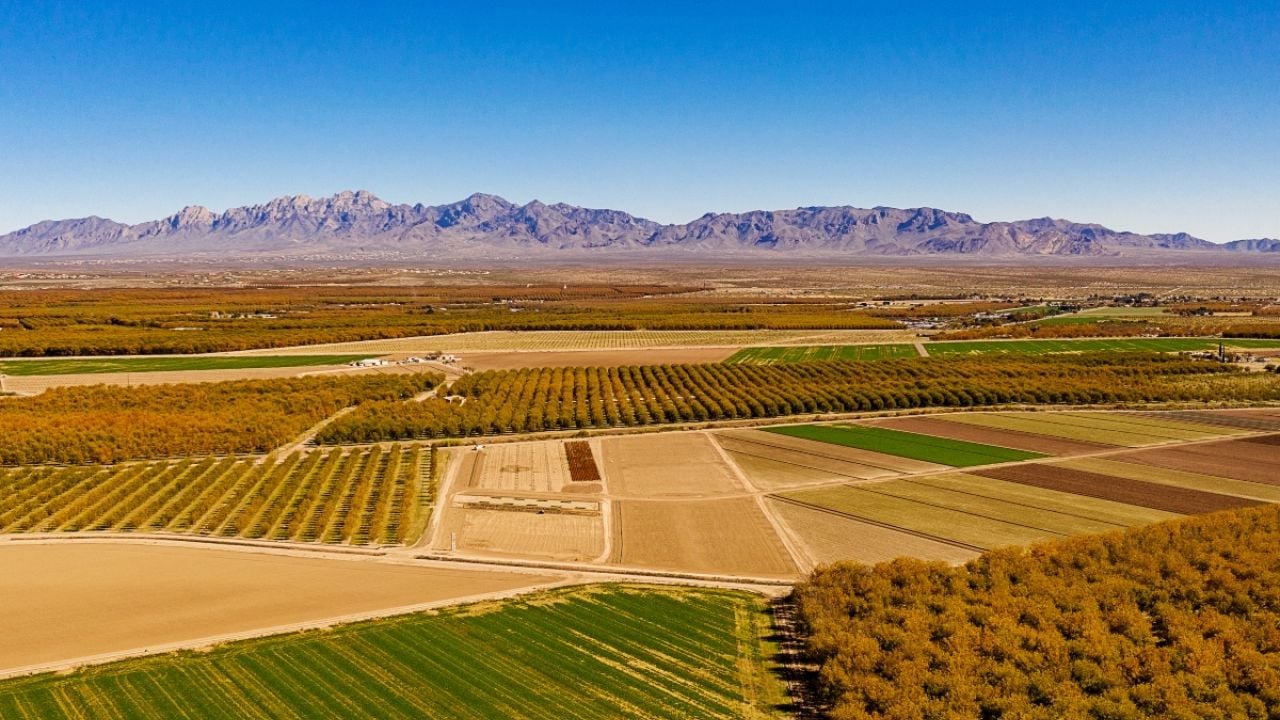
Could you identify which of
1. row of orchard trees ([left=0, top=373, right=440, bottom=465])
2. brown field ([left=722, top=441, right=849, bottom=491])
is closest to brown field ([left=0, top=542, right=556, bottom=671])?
row of orchard trees ([left=0, top=373, right=440, bottom=465])

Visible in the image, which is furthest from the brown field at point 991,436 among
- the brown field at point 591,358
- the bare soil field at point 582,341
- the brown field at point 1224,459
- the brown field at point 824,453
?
the bare soil field at point 582,341

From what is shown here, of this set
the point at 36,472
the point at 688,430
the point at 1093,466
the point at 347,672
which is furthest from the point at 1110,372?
the point at 36,472

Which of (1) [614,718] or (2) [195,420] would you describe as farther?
(2) [195,420]

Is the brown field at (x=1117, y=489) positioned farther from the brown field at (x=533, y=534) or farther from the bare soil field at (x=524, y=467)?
the bare soil field at (x=524, y=467)

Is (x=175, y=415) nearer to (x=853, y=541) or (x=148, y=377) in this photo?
(x=148, y=377)

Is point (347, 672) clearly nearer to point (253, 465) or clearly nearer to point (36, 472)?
point (253, 465)

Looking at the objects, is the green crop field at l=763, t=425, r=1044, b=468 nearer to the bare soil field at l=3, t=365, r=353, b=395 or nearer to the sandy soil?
the sandy soil
